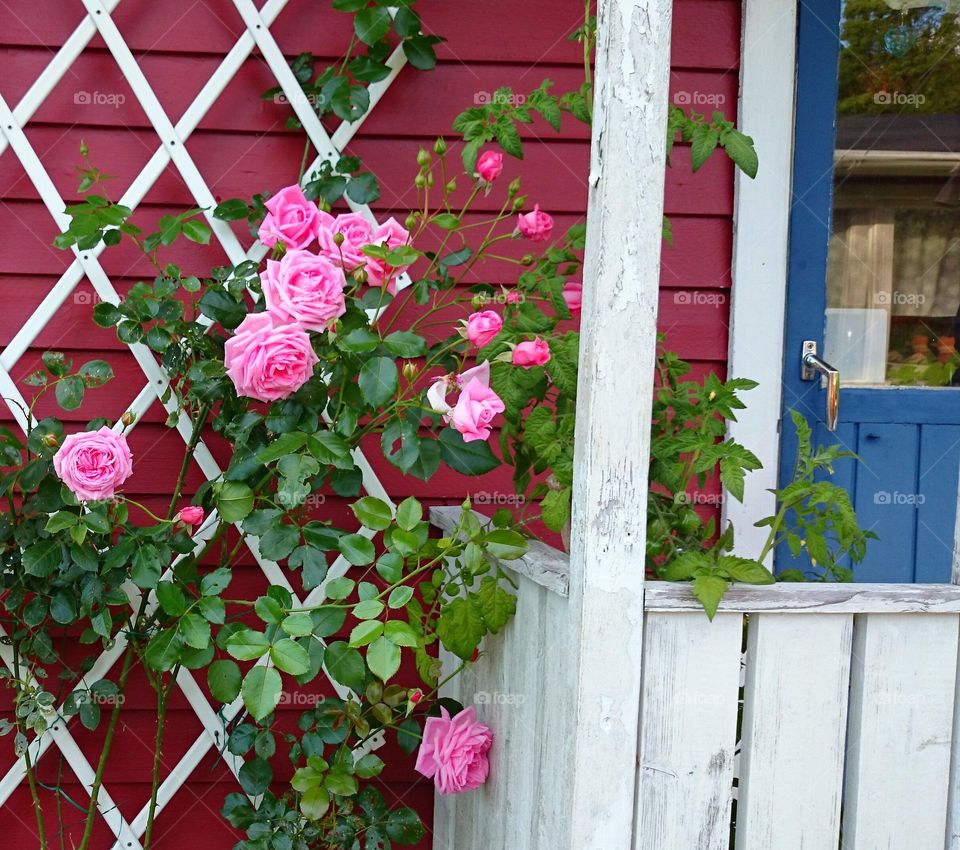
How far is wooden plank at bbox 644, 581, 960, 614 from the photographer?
1.09 m

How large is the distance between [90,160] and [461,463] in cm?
102

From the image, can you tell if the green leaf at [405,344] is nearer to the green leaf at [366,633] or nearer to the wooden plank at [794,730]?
the green leaf at [366,633]

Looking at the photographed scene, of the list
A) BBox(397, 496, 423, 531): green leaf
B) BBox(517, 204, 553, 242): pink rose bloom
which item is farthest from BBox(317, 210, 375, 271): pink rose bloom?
BBox(397, 496, 423, 531): green leaf

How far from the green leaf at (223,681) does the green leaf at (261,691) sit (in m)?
0.26

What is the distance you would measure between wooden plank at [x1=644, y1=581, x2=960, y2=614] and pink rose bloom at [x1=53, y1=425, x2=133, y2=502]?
2.87 feet

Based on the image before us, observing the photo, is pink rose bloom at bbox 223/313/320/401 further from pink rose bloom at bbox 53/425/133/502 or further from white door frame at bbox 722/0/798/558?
white door frame at bbox 722/0/798/558

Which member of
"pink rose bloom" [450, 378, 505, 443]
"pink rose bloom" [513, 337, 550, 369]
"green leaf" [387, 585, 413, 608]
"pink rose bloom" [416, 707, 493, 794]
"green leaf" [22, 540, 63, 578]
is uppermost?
"pink rose bloom" [513, 337, 550, 369]

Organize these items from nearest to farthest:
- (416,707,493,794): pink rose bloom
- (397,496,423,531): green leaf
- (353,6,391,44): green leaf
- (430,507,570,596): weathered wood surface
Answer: (430,507,570,596): weathered wood surface, (397,496,423,531): green leaf, (416,707,493,794): pink rose bloom, (353,6,391,44): green leaf

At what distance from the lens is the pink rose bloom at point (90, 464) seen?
145cm

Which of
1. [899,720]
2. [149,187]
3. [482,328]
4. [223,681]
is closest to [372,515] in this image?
[482,328]

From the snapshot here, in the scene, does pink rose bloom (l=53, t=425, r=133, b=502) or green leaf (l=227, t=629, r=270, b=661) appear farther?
pink rose bloom (l=53, t=425, r=133, b=502)

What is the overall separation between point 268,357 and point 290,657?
0.42 meters

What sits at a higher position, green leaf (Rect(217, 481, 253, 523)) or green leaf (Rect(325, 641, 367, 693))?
green leaf (Rect(217, 481, 253, 523))

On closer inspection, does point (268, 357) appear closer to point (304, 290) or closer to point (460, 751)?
point (304, 290)
